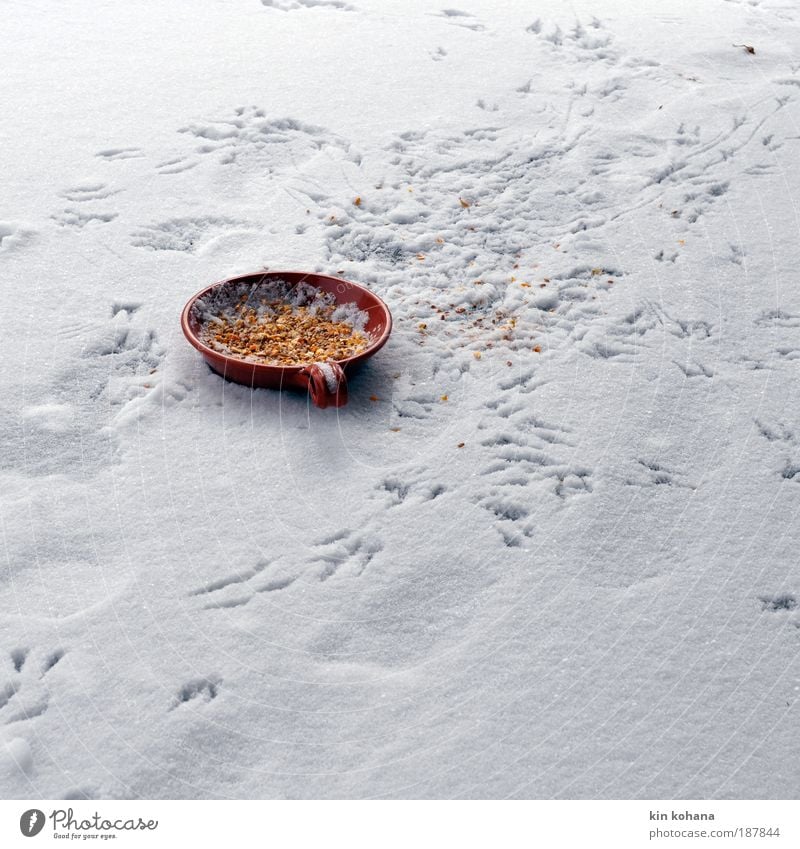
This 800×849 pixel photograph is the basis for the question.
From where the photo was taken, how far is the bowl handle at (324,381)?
6.57ft

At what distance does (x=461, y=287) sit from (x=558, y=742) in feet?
4.32

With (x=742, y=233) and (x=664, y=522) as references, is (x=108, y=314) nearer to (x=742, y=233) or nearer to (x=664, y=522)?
(x=664, y=522)

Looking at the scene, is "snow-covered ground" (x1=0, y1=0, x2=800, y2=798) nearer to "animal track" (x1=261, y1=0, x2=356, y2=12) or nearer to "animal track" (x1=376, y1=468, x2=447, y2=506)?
"animal track" (x1=376, y1=468, x2=447, y2=506)

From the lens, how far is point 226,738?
1474 mm

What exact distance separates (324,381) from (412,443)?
0.74 feet

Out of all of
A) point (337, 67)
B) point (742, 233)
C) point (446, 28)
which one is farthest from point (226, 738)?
point (446, 28)

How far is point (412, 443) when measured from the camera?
2029 mm

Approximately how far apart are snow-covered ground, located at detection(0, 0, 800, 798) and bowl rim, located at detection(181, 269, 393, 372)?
9cm

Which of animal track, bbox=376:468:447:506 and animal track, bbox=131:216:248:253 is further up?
animal track, bbox=131:216:248:253

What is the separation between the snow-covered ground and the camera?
1.50m

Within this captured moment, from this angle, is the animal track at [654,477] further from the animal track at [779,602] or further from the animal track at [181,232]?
the animal track at [181,232]

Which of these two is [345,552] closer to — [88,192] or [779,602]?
[779,602]

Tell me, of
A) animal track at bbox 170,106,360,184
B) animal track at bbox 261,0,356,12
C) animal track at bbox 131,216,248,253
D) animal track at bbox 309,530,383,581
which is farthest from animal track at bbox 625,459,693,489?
animal track at bbox 261,0,356,12
